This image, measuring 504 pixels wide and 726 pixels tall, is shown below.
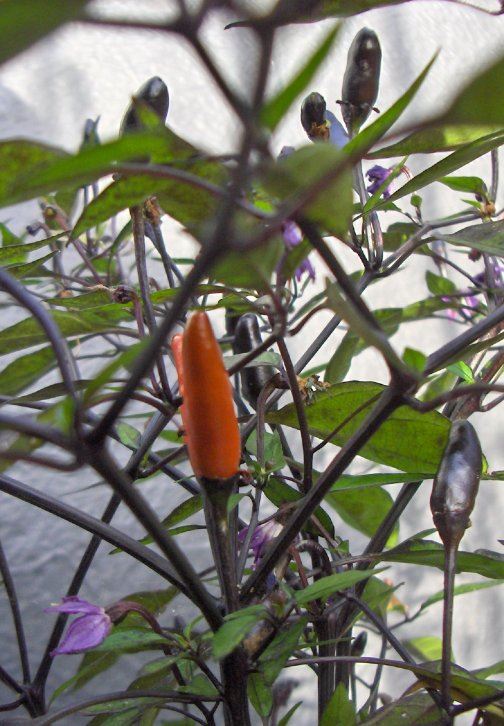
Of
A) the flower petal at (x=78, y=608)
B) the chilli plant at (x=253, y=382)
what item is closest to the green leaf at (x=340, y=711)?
the chilli plant at (x=253, y=382)

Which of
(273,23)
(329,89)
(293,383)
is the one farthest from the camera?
(329,89)

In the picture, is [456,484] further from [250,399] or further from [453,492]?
[250,399]

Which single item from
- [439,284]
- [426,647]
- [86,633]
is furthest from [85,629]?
[426,647]

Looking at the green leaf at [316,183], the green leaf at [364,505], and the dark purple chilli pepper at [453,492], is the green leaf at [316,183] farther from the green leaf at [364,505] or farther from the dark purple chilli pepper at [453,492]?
the green leaf at [364,505]

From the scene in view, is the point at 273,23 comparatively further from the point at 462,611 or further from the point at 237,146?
the point at 462,611

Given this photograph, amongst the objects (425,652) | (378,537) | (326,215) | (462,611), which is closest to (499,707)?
(378,537)
